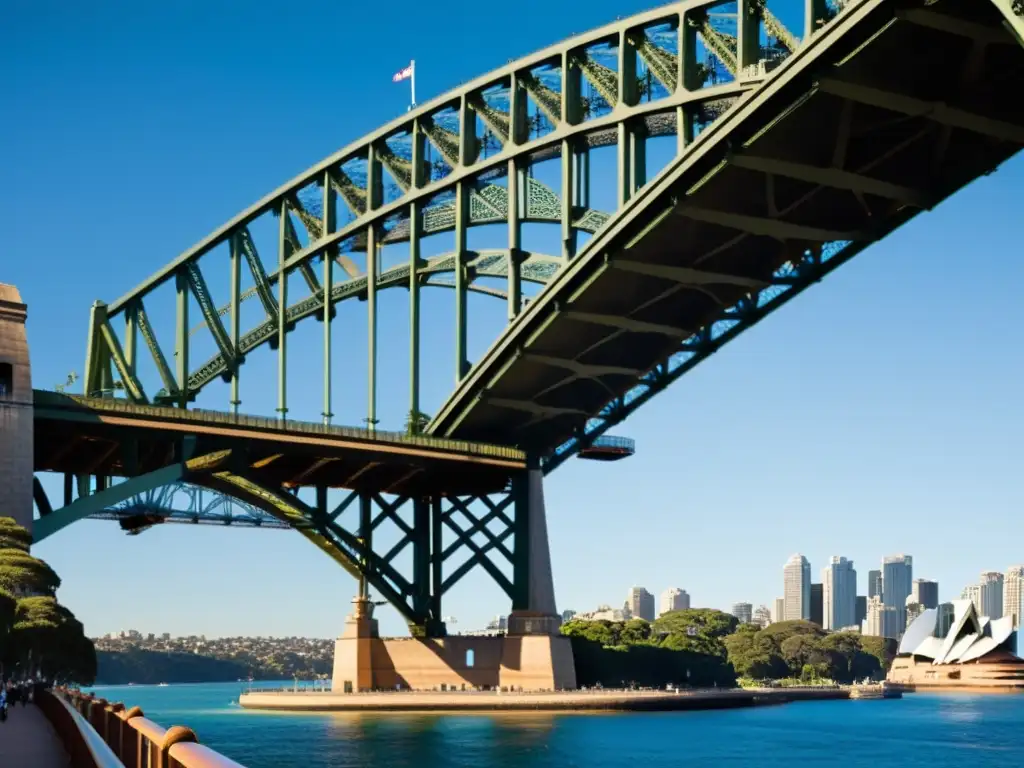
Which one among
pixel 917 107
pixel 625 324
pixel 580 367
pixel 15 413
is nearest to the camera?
pixel 917 107

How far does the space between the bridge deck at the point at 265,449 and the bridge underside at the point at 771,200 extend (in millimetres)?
2352

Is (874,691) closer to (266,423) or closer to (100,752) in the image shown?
(266,423)

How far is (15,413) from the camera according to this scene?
6072 cm

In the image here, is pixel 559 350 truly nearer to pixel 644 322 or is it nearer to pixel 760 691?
pixel 644 322

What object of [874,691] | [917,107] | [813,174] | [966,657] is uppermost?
[917,107]

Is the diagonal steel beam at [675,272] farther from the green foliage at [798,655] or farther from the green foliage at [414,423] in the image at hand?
the green foliage at [798,655]

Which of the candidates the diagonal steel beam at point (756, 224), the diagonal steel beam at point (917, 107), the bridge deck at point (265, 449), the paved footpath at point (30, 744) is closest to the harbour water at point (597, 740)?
the bridge deck at point (265, 449)

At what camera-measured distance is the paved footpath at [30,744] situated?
19109 millimetres

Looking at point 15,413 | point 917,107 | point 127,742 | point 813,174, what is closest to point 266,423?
point 15,413

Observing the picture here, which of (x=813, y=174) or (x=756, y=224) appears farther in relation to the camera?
(x=756, y=224)

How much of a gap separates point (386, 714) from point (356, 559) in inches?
296

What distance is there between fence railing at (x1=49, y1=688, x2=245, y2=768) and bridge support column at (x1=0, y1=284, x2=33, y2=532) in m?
35.3

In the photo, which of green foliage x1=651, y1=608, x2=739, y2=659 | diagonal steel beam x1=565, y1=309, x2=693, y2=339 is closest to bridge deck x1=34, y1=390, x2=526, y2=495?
diagonal steel beam x1=565, y1=309, x2=693, y2=339

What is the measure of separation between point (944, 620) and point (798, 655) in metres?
30.3
